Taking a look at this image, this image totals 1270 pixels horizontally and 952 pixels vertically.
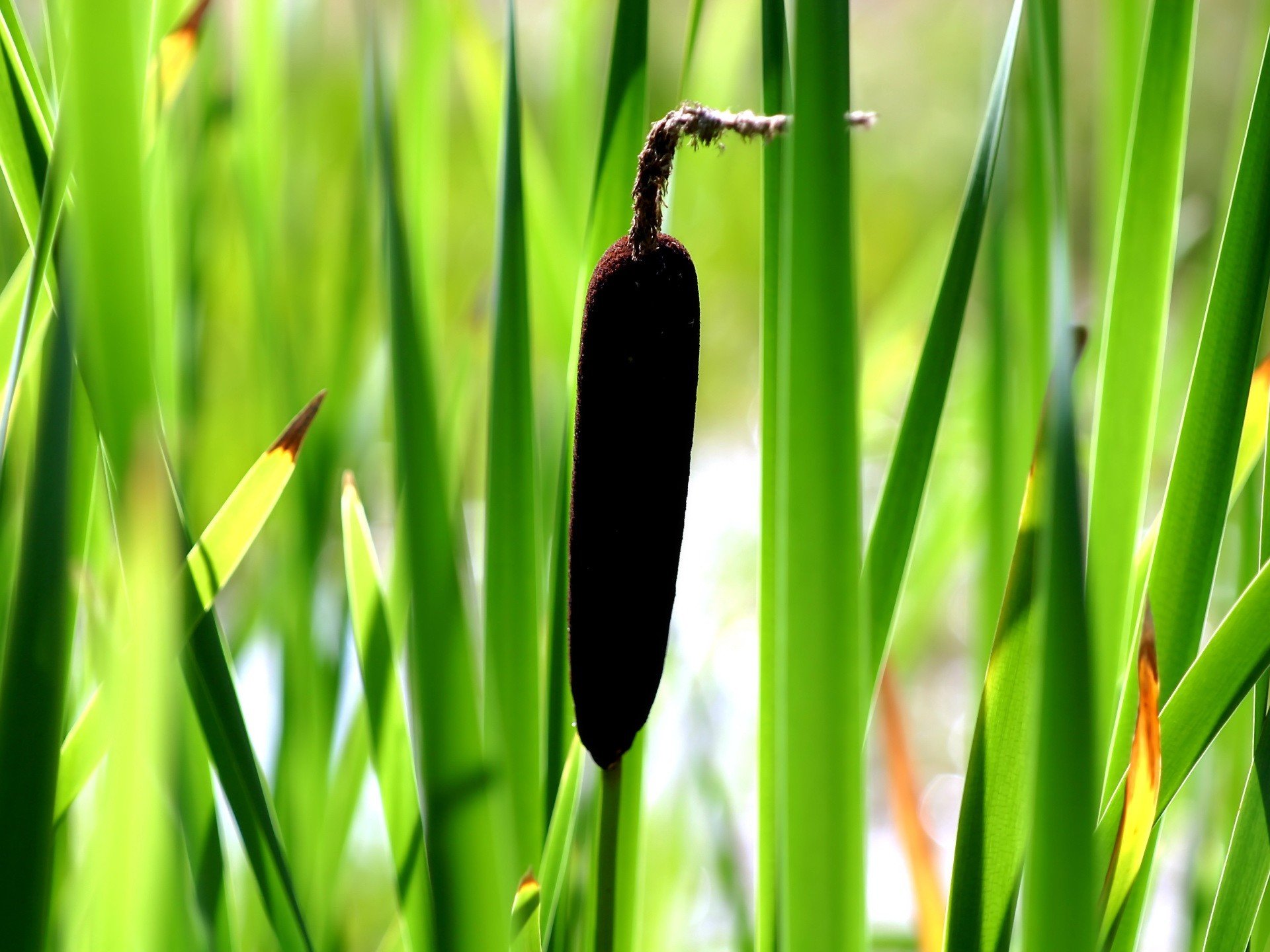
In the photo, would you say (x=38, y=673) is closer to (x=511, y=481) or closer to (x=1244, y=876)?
(x=511, y=481)

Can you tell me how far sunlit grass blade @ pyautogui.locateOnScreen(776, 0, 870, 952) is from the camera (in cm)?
14

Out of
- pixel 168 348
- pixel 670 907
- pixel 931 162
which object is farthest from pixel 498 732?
pixel 931 162

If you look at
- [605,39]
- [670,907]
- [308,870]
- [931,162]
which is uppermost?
[605,39]

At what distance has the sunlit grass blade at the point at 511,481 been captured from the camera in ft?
0.73

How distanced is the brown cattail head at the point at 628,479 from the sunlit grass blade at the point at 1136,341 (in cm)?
10

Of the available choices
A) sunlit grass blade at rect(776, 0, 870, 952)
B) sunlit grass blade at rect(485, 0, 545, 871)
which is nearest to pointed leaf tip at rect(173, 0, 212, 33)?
sunlit grass blade at rect(485, 0, 545, 871)

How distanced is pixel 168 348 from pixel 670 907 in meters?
0.36

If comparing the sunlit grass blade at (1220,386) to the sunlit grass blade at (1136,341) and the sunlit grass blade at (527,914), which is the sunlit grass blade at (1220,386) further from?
the sunlit grass blade at (527,914)

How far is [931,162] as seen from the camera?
2.25 meters

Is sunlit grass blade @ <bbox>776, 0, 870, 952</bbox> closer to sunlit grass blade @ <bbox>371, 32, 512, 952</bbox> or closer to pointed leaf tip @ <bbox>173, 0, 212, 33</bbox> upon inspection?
sunlit grass blade @ <bbox>371, 32, 512, 952</bbox>

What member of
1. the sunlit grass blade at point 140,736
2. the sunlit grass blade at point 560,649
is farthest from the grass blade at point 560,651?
the sunlit grass blade at point 140,736

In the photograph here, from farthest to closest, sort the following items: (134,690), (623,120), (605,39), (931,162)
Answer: (931,162) < (605,39) < (623,120) < (134,690)

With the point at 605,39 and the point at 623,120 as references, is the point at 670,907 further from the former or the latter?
the point at 605,39

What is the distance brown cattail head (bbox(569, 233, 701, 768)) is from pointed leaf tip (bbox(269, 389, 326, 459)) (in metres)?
0.06
